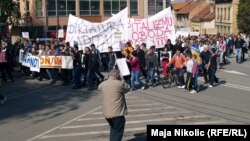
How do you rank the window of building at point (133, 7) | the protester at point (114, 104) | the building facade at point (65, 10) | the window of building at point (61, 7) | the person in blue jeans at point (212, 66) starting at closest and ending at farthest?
the protester at point (114, 104)
the person in blue jeans at point (212, 66)
the building facade at point (65, 10)
the window of building at point (61, 7)
the window of building at point (133, 7)

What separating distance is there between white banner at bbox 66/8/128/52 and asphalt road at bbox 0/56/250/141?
3318 millimetres

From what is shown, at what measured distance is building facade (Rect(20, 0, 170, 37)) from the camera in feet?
225

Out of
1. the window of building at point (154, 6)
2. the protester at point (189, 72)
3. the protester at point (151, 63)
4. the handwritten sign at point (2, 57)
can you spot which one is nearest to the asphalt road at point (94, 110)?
the protester at point (189, 72)

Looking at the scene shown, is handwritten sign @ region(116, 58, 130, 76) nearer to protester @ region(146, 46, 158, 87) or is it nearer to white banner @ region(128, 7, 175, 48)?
Result: protester @ region(146, 46, 158, 87)

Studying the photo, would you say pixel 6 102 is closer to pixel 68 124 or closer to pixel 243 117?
pixel 68 124

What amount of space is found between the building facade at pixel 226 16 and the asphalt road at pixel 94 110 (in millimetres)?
54216

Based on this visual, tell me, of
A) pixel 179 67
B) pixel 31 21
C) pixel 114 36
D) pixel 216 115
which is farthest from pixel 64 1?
pixel 216 115

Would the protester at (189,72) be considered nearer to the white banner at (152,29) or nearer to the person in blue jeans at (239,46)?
the white banner at (152,29)

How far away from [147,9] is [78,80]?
56557mm

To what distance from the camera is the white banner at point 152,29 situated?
23.7 metres

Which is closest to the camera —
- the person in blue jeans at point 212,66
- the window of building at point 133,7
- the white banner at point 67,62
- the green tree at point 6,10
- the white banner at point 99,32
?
the person in blue jeans at point 212,66

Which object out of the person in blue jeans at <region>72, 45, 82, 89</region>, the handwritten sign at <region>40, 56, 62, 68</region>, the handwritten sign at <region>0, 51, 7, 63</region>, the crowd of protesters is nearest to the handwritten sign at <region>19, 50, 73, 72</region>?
the handwritten sign at <region>40, 56, 62, 68</region>

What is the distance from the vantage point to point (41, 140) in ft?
37.8

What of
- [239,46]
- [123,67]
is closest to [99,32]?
Answer: [123,67]
